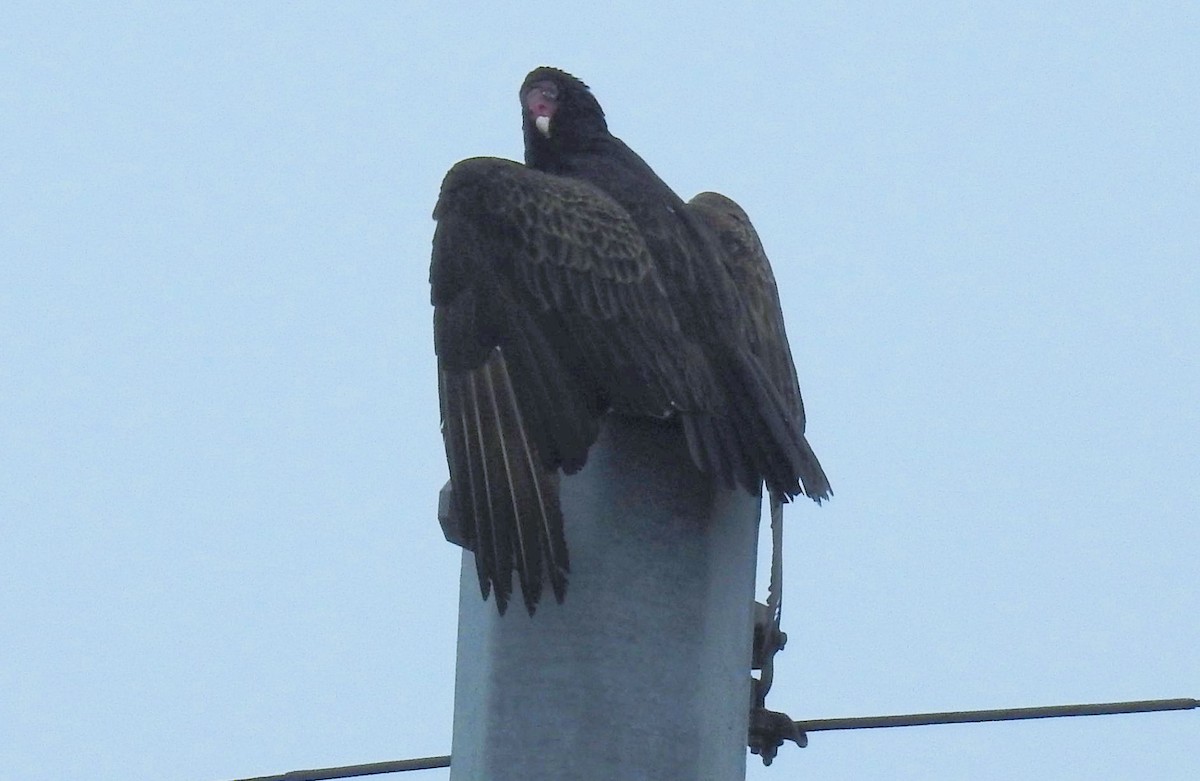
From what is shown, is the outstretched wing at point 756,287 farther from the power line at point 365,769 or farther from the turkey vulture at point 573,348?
the power line at point 365,769

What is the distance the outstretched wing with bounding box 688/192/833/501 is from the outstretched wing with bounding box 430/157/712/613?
45 cm

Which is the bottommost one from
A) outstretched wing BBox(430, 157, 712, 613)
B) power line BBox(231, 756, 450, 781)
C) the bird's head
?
power line BBox(231, 756, 450, 781)

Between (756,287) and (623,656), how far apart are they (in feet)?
7.61

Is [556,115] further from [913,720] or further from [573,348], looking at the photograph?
[913,720]

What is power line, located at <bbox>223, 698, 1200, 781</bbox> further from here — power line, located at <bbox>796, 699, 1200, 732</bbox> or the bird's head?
the bird's head

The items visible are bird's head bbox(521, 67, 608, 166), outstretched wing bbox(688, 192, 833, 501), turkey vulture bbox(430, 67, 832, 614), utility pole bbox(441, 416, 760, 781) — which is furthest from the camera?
bird's head bbox(521, 67, 608, 166)

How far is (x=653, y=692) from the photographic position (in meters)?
3.29

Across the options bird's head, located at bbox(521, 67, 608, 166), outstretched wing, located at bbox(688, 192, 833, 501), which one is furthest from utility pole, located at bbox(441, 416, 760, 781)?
bird's head, located at bbox(521, 67, 608, 166)

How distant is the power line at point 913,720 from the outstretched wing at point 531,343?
40 cm

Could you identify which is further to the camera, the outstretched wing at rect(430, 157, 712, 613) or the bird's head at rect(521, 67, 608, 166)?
the bird's head at rect(521, 67, 608, 166)

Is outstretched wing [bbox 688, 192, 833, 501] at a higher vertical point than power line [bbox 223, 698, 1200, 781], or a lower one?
higher

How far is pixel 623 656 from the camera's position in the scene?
3.30 m

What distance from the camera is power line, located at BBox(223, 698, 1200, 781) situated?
11.5 feet

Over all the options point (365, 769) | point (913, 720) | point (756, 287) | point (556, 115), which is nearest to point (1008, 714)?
point (913, 720)
